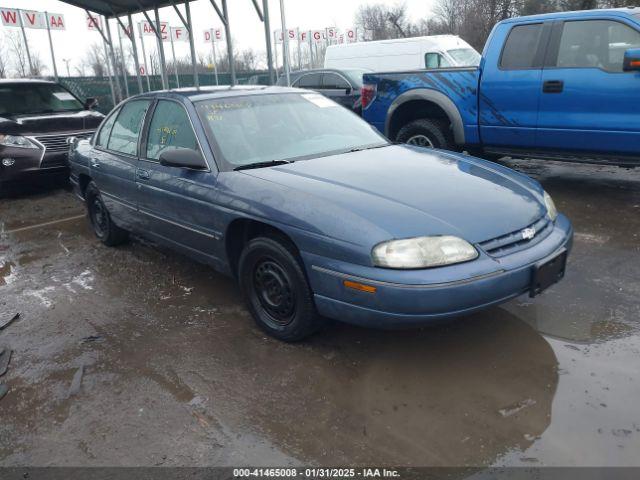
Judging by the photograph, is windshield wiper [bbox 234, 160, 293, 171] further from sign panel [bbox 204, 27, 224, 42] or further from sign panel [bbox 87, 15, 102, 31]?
sign panel [bbox 204, 27, 224, 42]

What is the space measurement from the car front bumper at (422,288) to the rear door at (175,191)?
109 cm

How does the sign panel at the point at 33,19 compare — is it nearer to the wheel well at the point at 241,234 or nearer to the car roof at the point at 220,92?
the car roof at the point at 220,92

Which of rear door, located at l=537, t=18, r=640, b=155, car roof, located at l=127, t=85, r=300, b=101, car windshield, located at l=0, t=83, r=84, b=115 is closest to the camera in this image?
car roof, located at l=127, t=85, r=300, b=101

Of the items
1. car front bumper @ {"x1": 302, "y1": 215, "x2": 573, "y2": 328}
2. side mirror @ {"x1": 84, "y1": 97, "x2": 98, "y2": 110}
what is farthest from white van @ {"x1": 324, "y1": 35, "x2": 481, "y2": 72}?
car front bumper @ {"x1": 302, "y1": 215, "x2": 573, "y2": 328}

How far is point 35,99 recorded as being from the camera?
8.85 metres

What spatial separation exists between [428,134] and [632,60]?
2513 millimetres

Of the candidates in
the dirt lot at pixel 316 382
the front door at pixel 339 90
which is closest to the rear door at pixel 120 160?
the dirt lot at pixel 316 382

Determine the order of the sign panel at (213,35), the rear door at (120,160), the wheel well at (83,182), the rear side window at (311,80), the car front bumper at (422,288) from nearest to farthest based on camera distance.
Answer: the car front bumper at (422,288) → the rear door at (120,160) → the wheel well at (83,182) → the rear side window at (311,80) → the sign panel at (213,35)

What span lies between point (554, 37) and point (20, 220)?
694 centimetres

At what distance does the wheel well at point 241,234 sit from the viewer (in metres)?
3.27

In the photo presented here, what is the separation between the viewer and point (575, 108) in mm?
5633

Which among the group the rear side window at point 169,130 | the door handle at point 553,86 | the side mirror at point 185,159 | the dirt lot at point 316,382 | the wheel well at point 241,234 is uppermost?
the door handle at point 553,86

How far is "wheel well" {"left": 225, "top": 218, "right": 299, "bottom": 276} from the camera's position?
10.7 ft

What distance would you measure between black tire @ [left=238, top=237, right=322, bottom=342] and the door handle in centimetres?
410
